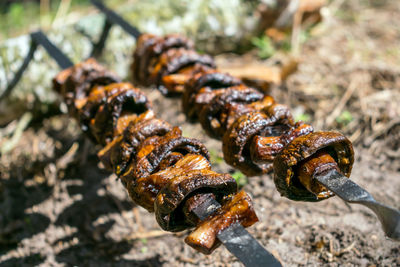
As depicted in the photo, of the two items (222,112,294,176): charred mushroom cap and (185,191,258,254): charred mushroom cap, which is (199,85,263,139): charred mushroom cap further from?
(185,191,258,254): charred mushroom cap

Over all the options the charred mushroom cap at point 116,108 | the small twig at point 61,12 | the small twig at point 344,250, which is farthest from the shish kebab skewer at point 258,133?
the small twig at point 61,12

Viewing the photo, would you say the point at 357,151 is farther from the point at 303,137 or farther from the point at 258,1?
the point at 258,1

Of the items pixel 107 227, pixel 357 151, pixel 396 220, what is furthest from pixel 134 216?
pixel 396 220

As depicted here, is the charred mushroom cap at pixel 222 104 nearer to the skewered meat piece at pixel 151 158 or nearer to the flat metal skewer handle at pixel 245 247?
the skewered meat piece at pixel 151 158

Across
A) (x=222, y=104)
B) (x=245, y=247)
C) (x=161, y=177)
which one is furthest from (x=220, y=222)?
(x=222, y=104)

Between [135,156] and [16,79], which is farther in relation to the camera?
[16,79]
